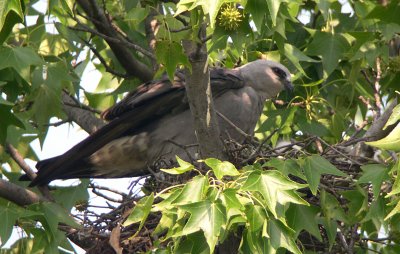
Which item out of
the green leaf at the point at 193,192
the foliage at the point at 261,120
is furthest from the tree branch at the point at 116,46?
the green leaf at the point at 193,192

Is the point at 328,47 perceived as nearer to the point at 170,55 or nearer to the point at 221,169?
the point at 170,55

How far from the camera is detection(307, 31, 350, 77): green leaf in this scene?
7898mm

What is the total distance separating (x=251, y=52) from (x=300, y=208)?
2509 mm

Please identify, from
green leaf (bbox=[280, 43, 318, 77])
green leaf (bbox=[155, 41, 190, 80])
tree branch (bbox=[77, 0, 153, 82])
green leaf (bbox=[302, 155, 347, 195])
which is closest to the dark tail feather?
tree branch (bbox=[77, 0, 153, 82])

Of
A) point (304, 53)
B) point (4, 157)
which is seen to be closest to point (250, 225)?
point (304, 53)

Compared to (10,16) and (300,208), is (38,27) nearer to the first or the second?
(10,16)

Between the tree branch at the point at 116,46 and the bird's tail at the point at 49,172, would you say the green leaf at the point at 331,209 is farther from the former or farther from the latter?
the bird's tail at the point at 49,172

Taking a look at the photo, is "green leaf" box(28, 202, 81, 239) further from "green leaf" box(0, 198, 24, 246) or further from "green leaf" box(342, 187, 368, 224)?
"green leaf" box(342, 187, 368, 224)

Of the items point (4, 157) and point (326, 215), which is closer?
point (326, 215)

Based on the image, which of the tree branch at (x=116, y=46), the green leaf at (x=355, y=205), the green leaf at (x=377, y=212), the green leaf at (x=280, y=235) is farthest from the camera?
the tree branch at (x=116, y=46)

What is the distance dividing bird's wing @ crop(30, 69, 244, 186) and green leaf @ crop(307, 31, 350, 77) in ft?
2.91

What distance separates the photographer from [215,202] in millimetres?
5152

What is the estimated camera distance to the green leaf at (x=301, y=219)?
6.16 meters

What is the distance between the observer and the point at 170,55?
6141 millimetres
